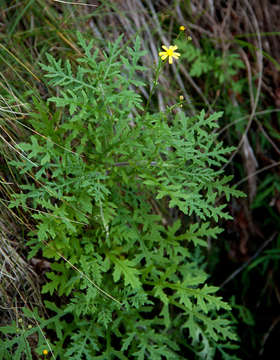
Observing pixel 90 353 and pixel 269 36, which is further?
pixel 269 36

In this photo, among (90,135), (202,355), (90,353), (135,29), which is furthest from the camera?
(135,29)

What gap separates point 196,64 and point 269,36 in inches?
29.5

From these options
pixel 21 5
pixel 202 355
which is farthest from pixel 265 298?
pixel 21 5

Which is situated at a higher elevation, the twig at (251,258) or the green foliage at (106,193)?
the green foliage at (106,193)

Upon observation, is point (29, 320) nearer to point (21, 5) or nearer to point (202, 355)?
point (202, 355)

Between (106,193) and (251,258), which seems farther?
(251,258)

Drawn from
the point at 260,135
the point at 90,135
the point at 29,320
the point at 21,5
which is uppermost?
the point at 21,5

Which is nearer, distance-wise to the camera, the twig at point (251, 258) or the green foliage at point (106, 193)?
the green foliage at point (106, 193)

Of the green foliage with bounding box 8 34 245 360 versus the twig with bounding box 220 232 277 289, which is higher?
the green foliage with bounding box 8 34 245 360

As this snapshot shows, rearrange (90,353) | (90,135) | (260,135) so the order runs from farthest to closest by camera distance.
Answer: (260,135), (90,353), (90,135)

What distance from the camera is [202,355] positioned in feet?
7.50

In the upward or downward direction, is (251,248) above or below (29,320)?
below

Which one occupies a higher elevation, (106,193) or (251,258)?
(106,193)

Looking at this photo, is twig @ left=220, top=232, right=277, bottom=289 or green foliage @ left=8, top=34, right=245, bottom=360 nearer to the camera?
green foliage @ left=8, top=34, right=245, bottom=360
